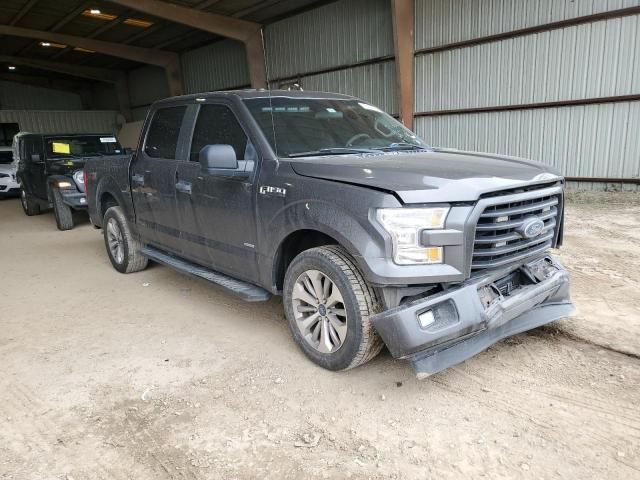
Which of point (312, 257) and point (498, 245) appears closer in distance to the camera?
point (498, 245)

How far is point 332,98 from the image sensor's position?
13.9 feet

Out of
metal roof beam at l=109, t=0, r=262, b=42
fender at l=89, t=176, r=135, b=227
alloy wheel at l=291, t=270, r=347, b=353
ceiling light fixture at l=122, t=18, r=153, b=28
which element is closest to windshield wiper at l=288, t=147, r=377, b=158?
alloy wheel at l=291, t=270, r=347, b=353

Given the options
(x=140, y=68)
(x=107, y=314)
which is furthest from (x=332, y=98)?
(x=140, y=68)

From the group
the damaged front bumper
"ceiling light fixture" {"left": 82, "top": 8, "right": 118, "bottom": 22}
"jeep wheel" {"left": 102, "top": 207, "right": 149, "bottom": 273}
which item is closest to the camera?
the damaged front bumper

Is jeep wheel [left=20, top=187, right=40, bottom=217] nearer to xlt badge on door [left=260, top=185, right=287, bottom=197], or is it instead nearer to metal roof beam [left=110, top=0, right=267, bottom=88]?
metal roof beam [left=110, top=0, right=267, bottom=88]

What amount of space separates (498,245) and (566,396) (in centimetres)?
99

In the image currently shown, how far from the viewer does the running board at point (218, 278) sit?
3.61m

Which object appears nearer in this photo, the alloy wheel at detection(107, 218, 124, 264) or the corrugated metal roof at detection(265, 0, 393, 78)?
the alloy wheel at detection(107, 218, 124, 264)

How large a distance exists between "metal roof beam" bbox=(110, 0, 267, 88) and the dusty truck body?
470 inches

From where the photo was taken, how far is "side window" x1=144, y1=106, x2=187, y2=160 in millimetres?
4395

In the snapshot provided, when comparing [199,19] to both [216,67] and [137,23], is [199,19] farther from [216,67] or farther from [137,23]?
[216,67]

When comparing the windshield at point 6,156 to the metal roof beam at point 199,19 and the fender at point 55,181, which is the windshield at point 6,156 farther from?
the fender at point 55,181

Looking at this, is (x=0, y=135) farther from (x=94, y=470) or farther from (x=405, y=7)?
(x=94, y=470)

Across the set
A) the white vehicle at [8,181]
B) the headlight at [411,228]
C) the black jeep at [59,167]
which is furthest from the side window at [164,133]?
the white vehicle at [8,181]
